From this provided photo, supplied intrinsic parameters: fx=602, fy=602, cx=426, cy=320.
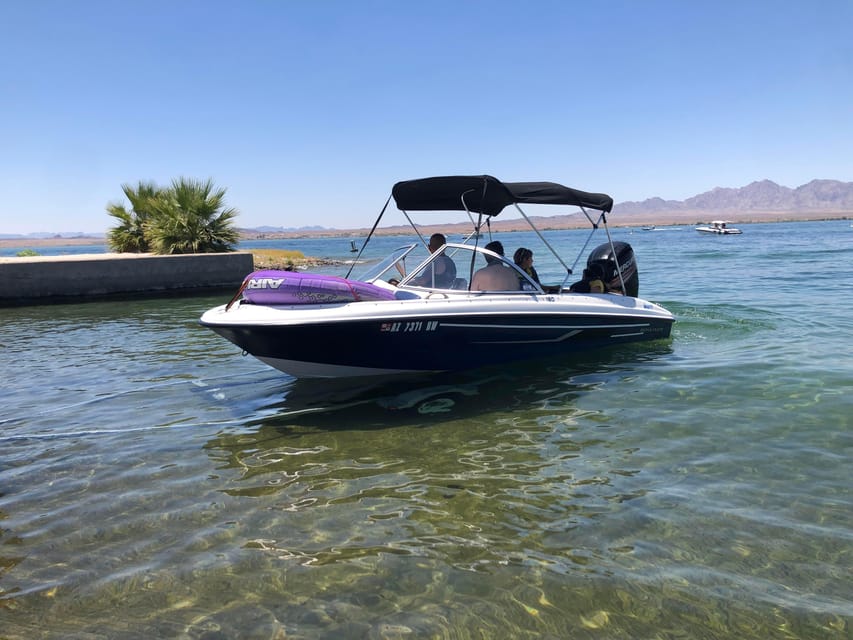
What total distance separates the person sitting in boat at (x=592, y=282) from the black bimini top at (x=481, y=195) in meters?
1.16

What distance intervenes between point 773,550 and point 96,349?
10.9 meters

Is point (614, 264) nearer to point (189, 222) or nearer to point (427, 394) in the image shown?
point (427, 394)

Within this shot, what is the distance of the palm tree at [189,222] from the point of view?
859 inches

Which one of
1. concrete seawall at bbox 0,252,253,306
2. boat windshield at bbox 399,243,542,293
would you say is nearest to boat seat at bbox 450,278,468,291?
boat windshield at bbox 399,243,542,293

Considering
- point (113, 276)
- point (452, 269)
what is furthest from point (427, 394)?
point (113, 276)

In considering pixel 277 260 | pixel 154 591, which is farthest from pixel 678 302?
pixel 277 260

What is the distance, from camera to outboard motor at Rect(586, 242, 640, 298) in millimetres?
10125

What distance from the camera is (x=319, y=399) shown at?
24.2ft

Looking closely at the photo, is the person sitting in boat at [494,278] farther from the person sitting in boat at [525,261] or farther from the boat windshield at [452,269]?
the person sitting in boat at [525,261]

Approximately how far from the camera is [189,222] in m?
22.0

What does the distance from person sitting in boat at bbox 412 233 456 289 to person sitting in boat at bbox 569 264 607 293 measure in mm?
2377

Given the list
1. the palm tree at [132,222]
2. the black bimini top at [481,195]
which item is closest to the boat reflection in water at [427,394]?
the black bimini top at [481,195]

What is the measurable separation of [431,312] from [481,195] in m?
2.10

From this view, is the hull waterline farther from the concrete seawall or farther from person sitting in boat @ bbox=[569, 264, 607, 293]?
the concrete seawall
